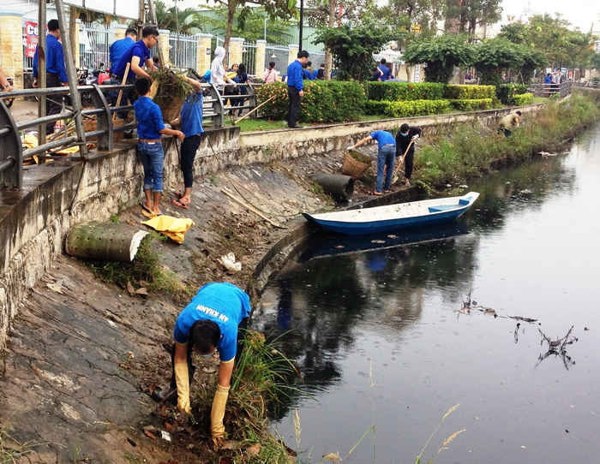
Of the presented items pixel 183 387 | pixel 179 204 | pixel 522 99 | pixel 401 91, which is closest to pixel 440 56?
pixel 401 91

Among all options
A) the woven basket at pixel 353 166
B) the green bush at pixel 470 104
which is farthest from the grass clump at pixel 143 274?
the green bush at pixel 470 104

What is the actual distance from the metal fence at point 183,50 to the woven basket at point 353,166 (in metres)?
10.6

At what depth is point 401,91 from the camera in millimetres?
22594

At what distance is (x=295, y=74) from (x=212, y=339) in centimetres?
1105

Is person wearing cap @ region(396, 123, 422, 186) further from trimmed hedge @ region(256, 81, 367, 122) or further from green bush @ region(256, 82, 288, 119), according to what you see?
green bush @ region(256, 82, 288, 119)

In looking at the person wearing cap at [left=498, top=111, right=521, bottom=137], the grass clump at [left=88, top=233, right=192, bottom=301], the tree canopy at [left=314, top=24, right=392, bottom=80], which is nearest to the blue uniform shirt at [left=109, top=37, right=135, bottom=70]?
the grass clump at [left=88, top=233, right=192, bottom=301]

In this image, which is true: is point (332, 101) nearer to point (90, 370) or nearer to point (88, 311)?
point (88, 311)

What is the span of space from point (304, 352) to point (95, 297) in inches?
111

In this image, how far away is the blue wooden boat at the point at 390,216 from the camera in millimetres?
13828

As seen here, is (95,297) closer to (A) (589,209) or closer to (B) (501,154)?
(A) (589,209)

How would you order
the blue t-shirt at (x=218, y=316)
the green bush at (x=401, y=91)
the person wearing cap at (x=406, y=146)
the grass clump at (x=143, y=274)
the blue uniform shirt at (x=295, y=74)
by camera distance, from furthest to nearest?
the green bush at (x=401, y=91) → the person wearing cap at (x=406, y=146) → the blue uniform shirt at (x=295, y=74) → the grass clump at (x=143, y=274) → the blue t-shirt at (x=218, y=316)

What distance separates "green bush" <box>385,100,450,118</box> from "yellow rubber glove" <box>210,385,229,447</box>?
16.2 metres

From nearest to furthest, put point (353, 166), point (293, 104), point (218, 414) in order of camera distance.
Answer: point (218, 414)
point (293, 104)
point (353, 166)

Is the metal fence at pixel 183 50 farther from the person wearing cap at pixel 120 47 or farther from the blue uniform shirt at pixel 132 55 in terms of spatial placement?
the blue uniform shirt at pixel 132 55
